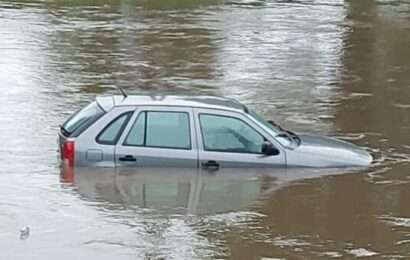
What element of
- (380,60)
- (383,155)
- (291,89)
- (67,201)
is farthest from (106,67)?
(67,201)

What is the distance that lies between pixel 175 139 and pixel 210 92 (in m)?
7.95

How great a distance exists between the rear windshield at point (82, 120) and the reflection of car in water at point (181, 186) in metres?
0.59

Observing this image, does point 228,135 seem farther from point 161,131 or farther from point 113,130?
point 113,130

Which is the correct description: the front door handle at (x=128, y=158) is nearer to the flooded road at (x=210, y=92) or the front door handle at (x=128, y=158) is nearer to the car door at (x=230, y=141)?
the flooded road at (x=210, y=92)

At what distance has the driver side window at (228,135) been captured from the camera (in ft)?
51.6

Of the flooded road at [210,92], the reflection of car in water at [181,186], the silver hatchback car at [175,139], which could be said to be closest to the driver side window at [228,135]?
the silver hatchback car at [175,139]

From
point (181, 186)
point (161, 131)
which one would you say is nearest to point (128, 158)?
point (161, 131)

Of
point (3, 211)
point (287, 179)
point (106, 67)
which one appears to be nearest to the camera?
point (3, 211)

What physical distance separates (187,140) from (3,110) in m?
6.93

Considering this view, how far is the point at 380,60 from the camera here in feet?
95.5

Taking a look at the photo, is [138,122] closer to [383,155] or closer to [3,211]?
[3,211]

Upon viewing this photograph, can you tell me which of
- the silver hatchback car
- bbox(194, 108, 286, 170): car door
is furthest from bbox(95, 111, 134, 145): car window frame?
bbox(194, 108, 286, 170): car door

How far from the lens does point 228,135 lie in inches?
622

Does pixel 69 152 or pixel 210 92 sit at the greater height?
pixel 69 152
